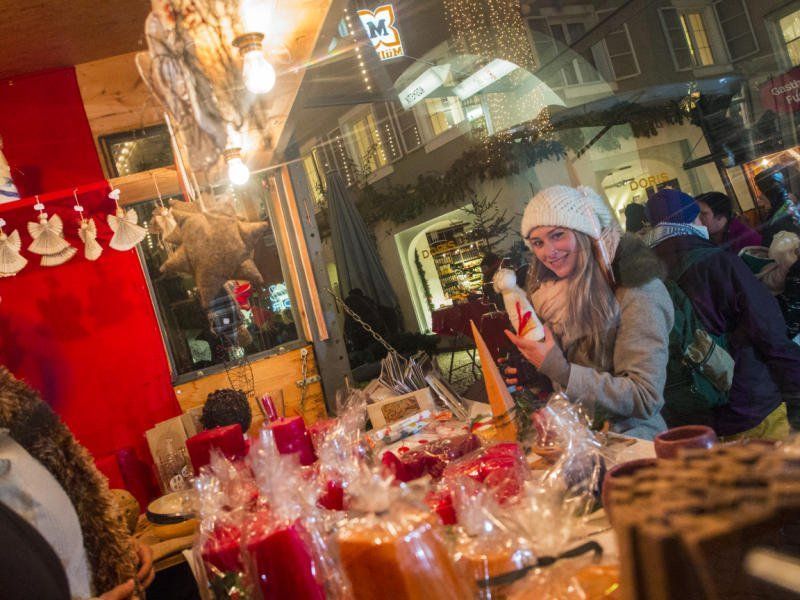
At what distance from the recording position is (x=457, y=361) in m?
2.85

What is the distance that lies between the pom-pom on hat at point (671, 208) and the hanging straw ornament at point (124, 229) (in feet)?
7.61

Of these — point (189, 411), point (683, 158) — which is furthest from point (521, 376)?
point (189, 411)

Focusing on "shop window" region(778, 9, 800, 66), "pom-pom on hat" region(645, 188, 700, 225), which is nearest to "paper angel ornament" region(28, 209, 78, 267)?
"pom-pom on hat" region(645, 188, 700, 225)

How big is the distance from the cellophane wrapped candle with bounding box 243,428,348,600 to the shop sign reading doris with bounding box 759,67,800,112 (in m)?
1.58

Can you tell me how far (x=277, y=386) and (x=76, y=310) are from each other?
3.70 ft

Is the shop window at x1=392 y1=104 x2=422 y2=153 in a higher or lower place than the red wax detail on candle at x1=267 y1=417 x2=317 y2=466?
higher

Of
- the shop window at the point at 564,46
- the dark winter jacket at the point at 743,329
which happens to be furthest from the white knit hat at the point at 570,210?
the shop window at the point at 564,46

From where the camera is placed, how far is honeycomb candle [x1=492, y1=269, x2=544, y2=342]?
2260 mm

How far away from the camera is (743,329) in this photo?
74.9 inches

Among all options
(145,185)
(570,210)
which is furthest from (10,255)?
(570,210)

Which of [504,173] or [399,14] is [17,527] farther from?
[399,14]

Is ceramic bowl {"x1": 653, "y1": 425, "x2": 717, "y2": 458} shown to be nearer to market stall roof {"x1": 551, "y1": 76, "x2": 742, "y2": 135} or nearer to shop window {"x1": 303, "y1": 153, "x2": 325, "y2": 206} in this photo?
market stall roof {"x1": 551, "y1": 76, "x2": 742, "y2": 135}

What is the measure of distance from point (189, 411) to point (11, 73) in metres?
2.02

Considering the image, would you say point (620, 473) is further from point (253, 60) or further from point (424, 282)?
point (424, 282)
